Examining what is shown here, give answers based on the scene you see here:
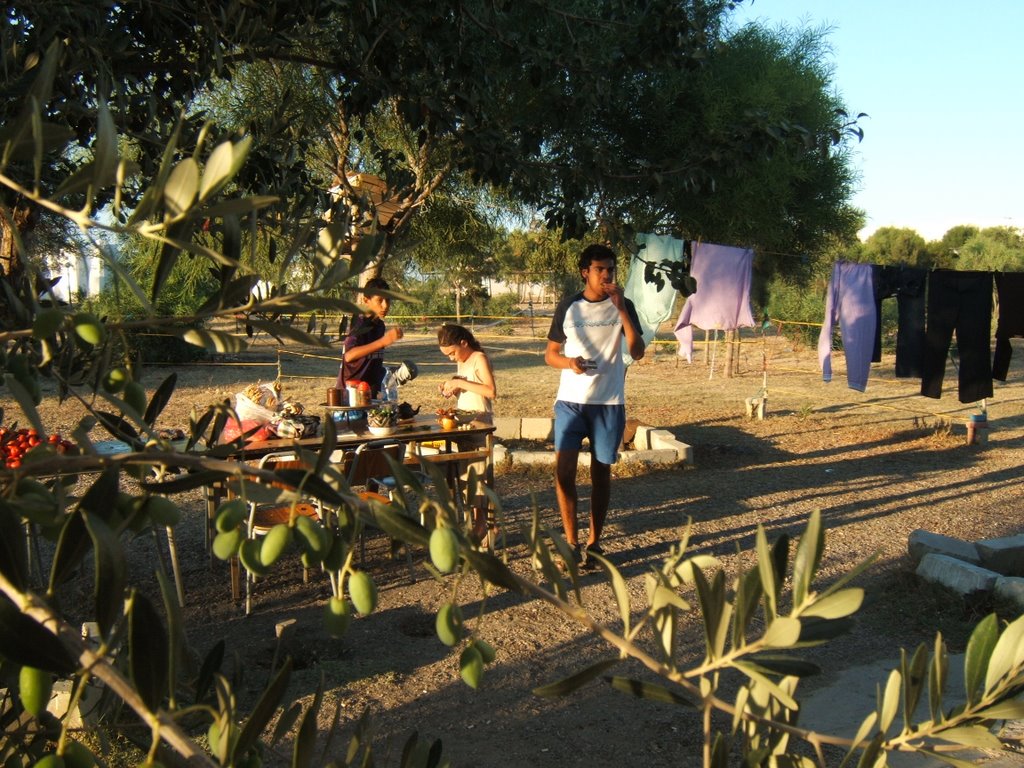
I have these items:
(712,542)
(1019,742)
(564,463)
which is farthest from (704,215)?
(1019,742)

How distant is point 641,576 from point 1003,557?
2.07m

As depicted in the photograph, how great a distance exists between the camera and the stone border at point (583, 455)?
8.73m

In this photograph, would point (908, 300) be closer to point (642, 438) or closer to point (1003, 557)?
point (642, 438)

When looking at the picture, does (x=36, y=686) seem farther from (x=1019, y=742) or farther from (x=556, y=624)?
(x=556, y=624)

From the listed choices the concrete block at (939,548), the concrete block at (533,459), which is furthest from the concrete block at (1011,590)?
the concrete block at (533,459)

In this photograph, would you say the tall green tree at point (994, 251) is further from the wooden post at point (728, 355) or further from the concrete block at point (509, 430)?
the concrete block at point (509, 430)

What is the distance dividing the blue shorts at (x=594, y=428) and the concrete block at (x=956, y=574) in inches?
70.9

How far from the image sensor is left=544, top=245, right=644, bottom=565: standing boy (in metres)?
5.27

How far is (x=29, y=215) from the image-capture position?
10.5 ft

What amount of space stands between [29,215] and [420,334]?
2680 cm

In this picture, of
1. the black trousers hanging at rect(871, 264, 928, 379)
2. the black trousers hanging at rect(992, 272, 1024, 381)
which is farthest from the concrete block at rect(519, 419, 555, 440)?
the black trousers hanging at rect(992, 272, 1024, 381)

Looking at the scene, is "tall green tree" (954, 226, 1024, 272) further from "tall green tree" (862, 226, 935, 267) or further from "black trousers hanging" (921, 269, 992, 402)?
"black trousers hanging" (921, 269, 992, 402)

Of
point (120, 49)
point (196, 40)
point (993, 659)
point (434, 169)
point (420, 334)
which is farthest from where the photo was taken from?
point (420, 334)

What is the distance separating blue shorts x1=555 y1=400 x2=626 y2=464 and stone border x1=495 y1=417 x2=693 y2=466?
3.33m
